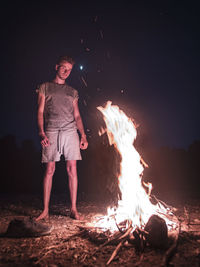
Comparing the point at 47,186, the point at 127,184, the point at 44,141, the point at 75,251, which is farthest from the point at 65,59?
the point at 75,251

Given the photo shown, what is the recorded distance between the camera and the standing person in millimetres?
4125

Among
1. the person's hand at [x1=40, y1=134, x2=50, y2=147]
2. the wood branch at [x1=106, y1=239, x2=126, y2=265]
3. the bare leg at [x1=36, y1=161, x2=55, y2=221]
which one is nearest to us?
the wood branch at [x1=106, y1=239, x2=126, y2=265]

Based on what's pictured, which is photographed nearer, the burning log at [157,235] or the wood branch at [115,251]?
the wood branch at [115,251]

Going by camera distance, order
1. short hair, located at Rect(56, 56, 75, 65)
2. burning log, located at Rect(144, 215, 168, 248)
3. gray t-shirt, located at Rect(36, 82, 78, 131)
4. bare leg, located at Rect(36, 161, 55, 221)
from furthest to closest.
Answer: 1. short hair, located at Rect(56, 56, 75, 65)
2. gray t-shirt, located at Rect(36, 82, 78, 131)
3. bare leg, located at Rect(36, 161, 55, 221)
4. burning log, located at Rect(144, 215, 168, 248)

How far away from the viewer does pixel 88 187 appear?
7.97 metres

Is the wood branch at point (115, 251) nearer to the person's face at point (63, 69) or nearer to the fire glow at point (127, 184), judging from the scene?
the fire glow at point (127, 184)

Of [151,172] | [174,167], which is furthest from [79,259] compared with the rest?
[174,167]

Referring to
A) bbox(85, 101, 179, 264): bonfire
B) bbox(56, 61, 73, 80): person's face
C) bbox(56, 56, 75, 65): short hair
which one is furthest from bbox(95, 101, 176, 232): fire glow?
bbox(56, 56, 75, 65): short hair

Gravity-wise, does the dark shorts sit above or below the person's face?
below

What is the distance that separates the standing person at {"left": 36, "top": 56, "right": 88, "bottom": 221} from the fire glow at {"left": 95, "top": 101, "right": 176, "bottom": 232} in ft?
2.31

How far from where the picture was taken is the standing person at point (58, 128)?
4.12m

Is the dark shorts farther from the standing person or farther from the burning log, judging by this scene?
the burning log

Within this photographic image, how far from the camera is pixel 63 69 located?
4418 millimetres

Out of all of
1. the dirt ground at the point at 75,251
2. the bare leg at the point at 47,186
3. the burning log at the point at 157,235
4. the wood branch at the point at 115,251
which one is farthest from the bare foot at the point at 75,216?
the burning log at the point at 157,235
